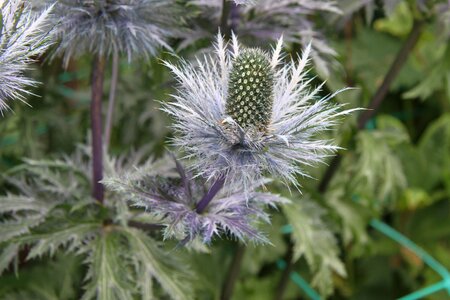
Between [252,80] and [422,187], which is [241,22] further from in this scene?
[422,187]

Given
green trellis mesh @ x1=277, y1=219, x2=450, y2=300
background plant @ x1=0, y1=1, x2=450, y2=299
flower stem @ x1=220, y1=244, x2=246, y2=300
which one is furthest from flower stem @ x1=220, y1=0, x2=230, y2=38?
green trellis mesh @ x1=277, y1=219, x2=450, y2=300

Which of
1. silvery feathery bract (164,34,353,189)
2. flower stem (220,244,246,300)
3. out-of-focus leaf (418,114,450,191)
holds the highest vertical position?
silvery feathery bract (164,34,353,189)

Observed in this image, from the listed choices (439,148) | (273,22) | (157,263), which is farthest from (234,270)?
(439,148)

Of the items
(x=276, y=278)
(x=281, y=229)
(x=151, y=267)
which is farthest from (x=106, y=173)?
(x=276, y=278)

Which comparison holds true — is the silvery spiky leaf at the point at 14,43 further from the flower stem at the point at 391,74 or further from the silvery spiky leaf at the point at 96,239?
the flower stem at the point at 391,74

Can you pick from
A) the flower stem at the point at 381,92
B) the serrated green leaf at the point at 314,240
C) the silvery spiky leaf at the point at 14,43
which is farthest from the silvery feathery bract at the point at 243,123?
the flower stem at the point at 381,92

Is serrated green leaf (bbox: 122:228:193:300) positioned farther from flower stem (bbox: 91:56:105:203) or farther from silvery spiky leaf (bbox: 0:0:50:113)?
silvery spiky leaf (bbox: 0:0:50:113)
